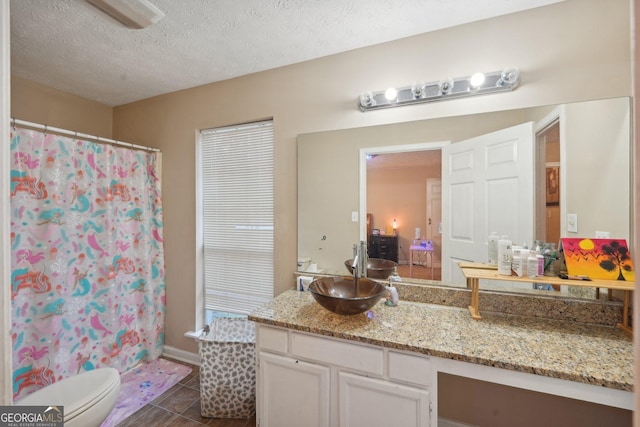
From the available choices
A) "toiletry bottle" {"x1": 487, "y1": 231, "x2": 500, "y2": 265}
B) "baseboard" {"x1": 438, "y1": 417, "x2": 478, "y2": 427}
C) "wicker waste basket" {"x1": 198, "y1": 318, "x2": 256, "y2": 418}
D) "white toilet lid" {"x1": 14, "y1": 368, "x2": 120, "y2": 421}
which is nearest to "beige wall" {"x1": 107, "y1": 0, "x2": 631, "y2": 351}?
"wicker waste basket" {"x1": 198, "y1": 318, "x2": 256, "y2": 418}

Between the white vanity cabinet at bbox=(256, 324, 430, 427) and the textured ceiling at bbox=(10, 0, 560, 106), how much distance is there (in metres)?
1.75

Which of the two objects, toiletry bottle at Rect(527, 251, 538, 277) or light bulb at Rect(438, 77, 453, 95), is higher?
light bulb at Rect(438, 77, 453, 95)

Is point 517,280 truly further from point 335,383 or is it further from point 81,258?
point 81,258

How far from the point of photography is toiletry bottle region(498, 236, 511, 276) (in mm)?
1377

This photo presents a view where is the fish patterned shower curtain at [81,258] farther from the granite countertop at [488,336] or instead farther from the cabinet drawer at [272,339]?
the granite countertop at [488,336]

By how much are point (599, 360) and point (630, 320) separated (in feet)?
1.51

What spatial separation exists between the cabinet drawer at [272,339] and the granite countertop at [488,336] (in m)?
0.05

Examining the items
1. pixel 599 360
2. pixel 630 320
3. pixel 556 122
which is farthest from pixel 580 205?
pixel 599 360

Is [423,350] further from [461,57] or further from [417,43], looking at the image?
[417,43]

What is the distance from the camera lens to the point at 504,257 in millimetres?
1387

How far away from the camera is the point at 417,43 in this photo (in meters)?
1.66

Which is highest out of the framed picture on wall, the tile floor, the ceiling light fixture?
the ceiling light fixture

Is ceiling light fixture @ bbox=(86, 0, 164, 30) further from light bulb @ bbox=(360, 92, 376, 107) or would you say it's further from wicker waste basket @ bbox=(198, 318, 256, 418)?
Result: wicker waste basket @ bbox=(198, 318, 256, 418)

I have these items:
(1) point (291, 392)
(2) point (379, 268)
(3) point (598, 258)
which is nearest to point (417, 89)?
(2) point (379, 268)
